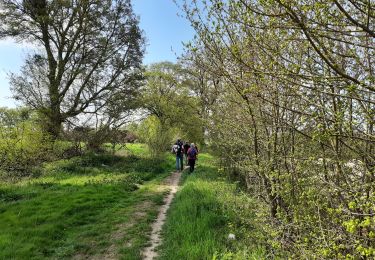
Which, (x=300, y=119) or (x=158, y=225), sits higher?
(x=300, y=119)

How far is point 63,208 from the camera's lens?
32.3 ft

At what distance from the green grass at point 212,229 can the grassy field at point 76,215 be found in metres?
0.78

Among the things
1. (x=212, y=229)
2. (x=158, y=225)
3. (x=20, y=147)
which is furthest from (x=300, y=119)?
(x=20, y=147)

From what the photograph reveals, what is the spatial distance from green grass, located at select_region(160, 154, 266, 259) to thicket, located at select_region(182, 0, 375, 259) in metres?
0.90

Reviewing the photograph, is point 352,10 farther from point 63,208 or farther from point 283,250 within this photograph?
point 63,208

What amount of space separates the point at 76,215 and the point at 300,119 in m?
7.25

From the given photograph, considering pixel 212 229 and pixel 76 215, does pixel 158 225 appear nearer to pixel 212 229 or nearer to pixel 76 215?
pixel 212 229

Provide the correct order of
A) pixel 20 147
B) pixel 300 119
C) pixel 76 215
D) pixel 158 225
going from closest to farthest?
pixel 300 119
pixel 158 225
pixel 76 215
pixel 20 147

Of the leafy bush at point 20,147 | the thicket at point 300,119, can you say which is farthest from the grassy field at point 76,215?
the thicket at point 300,119

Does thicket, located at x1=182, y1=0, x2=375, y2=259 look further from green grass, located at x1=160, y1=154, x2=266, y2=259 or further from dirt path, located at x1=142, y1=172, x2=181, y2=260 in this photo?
dirt path, located at x1=142, y1=172, x2=181, y2=260

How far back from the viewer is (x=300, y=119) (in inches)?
179

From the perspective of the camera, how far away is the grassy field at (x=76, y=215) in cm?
704

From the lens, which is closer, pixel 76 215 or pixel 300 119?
pixel 300 119

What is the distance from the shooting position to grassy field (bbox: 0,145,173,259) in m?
7.04
